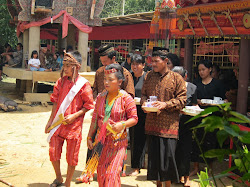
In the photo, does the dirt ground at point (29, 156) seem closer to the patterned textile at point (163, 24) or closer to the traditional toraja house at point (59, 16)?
Result: the patterned textile at point (163, 24)

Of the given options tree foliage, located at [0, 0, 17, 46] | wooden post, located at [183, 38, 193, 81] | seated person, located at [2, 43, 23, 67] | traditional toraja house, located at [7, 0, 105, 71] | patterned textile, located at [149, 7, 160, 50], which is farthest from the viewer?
tree foliage, located at [0, 0, 17, 46]

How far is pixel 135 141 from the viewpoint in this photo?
6.36 metres

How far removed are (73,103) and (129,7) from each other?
2984cm

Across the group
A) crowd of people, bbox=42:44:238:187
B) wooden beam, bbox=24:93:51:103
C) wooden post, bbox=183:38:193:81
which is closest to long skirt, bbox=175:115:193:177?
crowd of people, bbox=42:44:238:187

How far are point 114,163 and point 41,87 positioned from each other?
1318 cm

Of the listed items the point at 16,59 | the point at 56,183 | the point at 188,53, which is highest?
the point at 188,53

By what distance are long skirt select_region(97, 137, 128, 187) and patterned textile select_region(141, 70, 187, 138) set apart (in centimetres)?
70

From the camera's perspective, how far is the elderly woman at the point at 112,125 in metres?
4.30

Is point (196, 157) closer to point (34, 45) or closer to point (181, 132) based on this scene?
point (181, 132)

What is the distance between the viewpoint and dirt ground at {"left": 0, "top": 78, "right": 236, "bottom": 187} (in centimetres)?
587

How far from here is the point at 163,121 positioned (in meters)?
4.94

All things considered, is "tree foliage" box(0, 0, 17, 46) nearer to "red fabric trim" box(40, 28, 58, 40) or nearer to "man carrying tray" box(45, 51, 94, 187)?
"red fabric trim" box(40, 28, 58, 40)

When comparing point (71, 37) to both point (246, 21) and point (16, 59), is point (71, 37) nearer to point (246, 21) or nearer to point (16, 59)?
point (16, 59)

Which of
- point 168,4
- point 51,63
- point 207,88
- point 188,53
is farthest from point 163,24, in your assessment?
point 51,63
